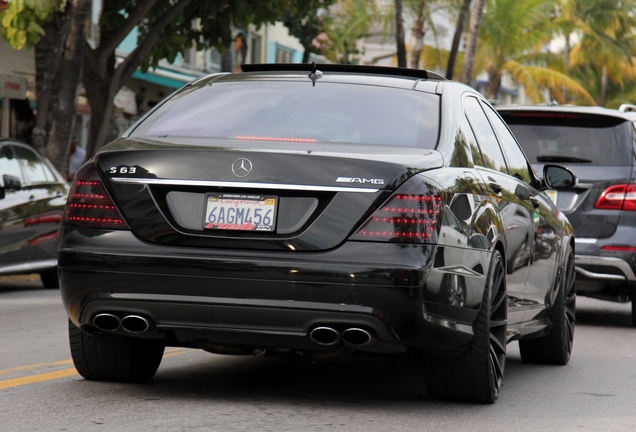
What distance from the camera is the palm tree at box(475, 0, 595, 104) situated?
1532 inches

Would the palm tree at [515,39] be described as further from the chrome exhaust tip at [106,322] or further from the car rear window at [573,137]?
the chrome exhaust tip at [106,322]

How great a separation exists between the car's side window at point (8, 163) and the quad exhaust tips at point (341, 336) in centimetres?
829

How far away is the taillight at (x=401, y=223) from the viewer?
5.75 m

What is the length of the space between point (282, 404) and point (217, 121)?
53.3 inches

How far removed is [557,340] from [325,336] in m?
3.21

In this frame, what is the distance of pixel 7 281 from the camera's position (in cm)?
1591

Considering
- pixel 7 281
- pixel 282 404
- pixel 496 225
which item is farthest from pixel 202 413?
pixel 7 281

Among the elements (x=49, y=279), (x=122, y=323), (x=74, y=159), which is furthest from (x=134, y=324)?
Result: (x=74, y=159)

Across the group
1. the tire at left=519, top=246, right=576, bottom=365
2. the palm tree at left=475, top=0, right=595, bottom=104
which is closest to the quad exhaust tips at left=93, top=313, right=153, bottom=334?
the tire at left=519, top=246, right=576, bottom=365

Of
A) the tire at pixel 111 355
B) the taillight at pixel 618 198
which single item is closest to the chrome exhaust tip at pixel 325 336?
the tire at pixel 111 355

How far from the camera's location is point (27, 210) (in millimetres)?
13734

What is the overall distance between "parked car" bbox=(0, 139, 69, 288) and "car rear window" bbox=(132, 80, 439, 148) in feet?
22.9

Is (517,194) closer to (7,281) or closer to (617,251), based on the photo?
(617,251)

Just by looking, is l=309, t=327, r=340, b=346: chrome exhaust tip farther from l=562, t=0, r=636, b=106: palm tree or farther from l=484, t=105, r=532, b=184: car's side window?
l=562, t=0, r=636, b=106: palm tree
